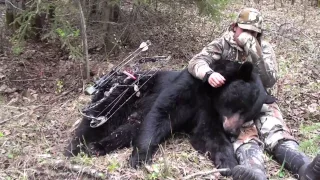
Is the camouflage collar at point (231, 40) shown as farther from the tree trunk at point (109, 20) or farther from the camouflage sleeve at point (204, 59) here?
the tree trunk at point (109, 20)

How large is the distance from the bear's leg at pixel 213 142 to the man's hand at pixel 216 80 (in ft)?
1.27

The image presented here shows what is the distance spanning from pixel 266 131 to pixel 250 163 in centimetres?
58

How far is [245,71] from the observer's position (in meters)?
3.71

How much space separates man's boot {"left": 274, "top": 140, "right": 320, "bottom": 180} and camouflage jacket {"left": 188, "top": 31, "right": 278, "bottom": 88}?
870 millimetres

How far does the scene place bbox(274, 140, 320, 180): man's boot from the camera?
2.82 m

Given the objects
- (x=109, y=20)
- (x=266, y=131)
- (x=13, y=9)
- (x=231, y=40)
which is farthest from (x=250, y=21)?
(x=13, y=9)

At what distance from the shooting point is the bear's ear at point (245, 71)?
3.64 meters

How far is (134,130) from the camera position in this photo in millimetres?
4109

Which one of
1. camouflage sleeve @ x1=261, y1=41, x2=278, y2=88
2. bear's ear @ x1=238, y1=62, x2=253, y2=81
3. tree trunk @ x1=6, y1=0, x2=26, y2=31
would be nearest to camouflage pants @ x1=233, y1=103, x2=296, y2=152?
camouflage sleeve @ x1=261, y1=41, x2=278, y2=88

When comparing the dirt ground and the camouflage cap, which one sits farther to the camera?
the camouflage cap

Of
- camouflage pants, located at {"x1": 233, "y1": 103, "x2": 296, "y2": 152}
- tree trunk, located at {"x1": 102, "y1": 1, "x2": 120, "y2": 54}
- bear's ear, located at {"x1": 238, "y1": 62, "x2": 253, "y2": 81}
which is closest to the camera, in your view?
bear's ear, located at {"x1": 238, "y1": 62, "x2": 253, "y2": 81}

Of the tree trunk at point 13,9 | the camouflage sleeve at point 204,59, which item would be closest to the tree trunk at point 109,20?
the tree trunk at point 13,9

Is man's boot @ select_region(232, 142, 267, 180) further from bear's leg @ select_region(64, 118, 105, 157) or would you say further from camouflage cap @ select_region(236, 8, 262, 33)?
bear's leg @ select_region(64, 118, 105, 157)

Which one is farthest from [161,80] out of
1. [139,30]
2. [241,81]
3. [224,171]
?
[139,30]
